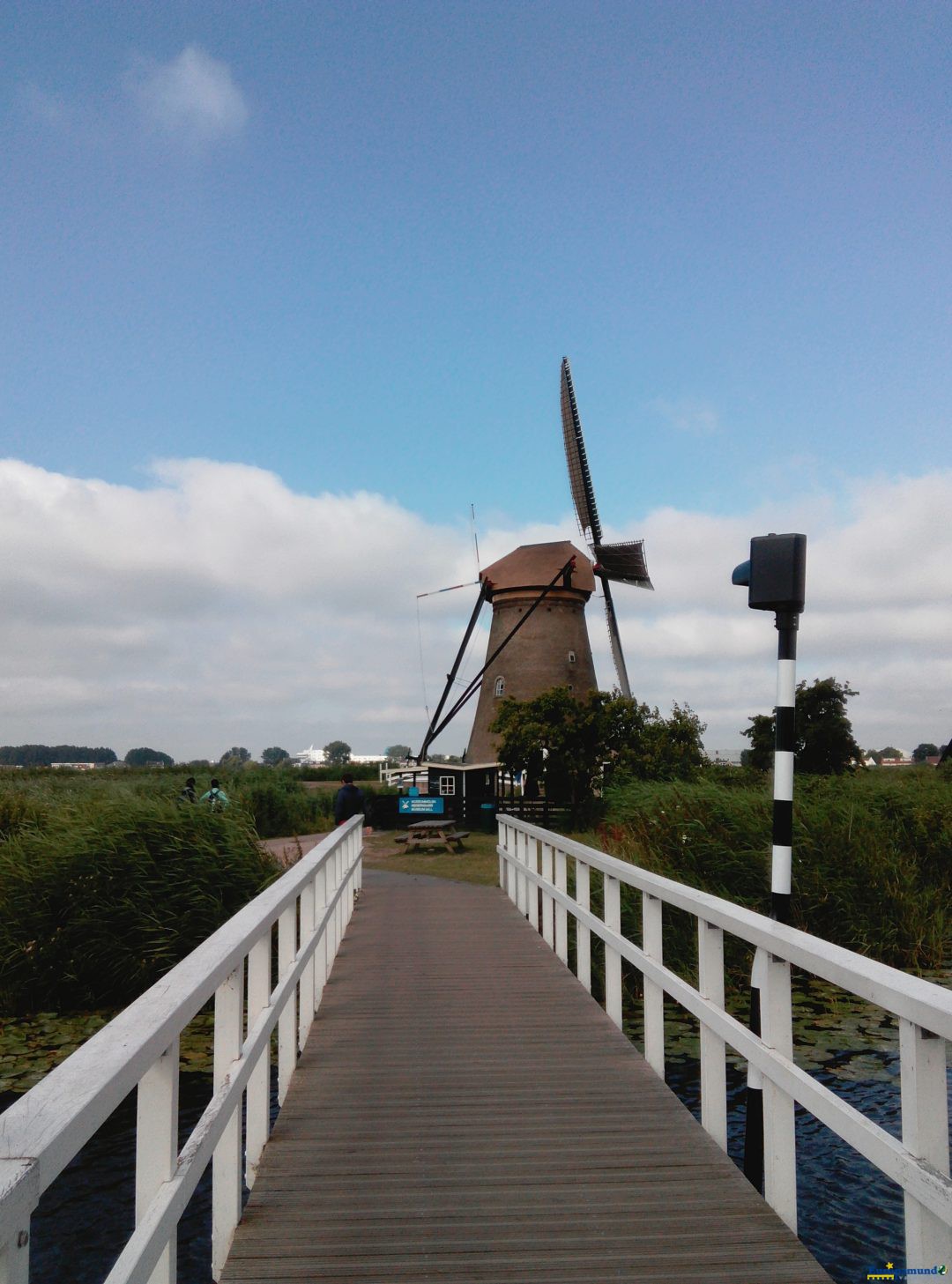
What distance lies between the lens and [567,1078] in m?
5.28

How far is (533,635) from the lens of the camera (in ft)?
130

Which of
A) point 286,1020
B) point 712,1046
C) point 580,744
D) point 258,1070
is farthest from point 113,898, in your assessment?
point 580,744

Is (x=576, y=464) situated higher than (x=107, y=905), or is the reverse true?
(x=576, y=464)

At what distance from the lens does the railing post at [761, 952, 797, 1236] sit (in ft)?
11.4

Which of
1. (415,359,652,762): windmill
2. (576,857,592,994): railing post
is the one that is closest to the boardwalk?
(576,857,592,994): railing post

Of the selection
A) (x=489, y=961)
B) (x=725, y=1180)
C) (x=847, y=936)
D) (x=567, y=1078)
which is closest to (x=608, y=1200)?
(x=725, y=1180)

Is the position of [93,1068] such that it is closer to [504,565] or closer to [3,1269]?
[3,1269]

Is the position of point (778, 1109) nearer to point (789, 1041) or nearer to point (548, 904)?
point (789, 1041)

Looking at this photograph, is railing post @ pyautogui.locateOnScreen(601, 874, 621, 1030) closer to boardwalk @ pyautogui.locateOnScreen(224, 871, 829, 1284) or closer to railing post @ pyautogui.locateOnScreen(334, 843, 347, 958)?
boardwalk @ pyautogui.locateOnScreen(224, 871, 829, 1284)

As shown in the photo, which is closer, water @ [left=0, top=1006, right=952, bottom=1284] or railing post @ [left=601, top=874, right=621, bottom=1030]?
water @ [left=0, top=1006, right=952, bottom=1284]

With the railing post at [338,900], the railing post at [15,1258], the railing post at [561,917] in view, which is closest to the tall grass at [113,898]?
the railing post at [338,900]

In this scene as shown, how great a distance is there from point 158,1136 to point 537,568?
3860 cm

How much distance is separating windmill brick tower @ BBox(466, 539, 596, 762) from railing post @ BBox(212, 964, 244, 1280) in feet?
115

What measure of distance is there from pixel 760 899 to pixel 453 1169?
7.50m
